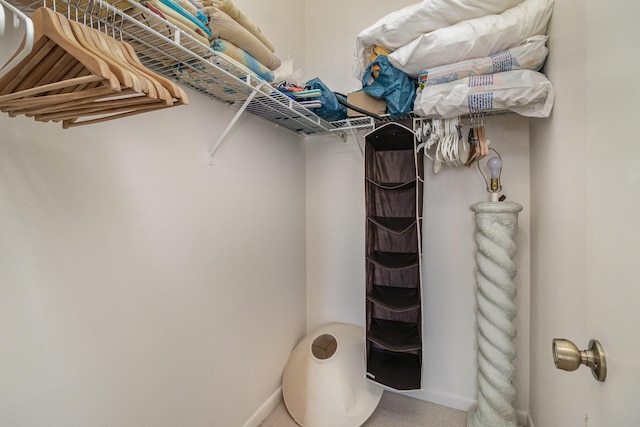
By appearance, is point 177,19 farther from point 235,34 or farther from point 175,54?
point 235,34

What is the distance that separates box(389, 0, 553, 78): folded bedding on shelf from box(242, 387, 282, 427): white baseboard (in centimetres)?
206

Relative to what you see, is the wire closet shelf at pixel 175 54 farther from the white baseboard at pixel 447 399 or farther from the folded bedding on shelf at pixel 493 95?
the white baseboard at pixel 447 399

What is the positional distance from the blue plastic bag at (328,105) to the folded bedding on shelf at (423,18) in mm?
334

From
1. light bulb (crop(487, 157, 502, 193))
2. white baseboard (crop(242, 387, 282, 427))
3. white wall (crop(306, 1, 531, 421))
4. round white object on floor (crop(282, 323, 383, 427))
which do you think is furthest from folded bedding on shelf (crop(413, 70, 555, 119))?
white baseboard (crop(242, 387, 282, 427))

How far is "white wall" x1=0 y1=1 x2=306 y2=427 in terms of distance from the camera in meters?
0.74

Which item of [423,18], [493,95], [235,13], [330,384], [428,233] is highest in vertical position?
[423,18]

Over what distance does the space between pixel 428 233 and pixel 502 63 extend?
1.00 m

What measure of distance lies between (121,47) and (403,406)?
87.2 inches

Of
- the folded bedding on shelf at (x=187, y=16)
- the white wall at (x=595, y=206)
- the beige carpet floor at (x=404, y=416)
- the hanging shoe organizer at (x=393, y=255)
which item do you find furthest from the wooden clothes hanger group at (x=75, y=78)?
the beige carpet floor at (x=404, y=416)

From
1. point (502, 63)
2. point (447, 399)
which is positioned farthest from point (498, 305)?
point (502, 63)

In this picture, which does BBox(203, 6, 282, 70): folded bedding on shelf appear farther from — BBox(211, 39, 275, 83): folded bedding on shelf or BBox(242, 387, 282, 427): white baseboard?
BBox(242, 387, 282, 427): white baseboard

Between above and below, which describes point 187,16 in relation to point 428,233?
above

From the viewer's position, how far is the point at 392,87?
1447 mm

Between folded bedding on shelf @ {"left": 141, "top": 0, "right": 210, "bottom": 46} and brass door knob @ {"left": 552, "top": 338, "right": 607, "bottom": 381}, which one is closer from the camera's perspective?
brass door knob @ {"left": 552, "top": 338, "right": 607, "bottom": 381}
